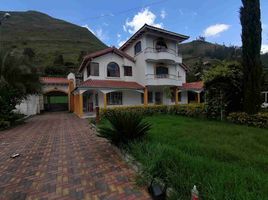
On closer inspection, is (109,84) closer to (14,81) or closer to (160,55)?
(160,55)

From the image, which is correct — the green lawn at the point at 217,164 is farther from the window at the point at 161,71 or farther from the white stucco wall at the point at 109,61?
the window at the point at 161,71

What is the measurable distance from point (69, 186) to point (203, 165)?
8.94ft

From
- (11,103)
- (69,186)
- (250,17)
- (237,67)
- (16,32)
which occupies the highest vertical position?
(16,32)

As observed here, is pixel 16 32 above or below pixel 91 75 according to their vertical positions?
above

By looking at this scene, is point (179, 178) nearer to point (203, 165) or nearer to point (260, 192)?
point (203, 165)

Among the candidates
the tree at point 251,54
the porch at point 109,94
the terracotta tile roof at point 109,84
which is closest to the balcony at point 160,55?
the terracotta tile roof at point 109,84

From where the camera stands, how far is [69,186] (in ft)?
13.8

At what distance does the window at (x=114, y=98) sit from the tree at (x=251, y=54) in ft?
46.6

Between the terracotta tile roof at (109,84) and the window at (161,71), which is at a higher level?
the window at (161,71)

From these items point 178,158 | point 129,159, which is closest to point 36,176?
point 129,159

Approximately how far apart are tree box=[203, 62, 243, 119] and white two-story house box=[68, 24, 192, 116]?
33.5ft

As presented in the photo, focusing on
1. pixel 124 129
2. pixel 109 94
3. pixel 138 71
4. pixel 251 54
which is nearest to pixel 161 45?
pixel 138 71

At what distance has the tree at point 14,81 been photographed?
14.2m

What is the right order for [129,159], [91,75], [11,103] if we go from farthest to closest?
[91,75]
[11,103]
[129,159]
